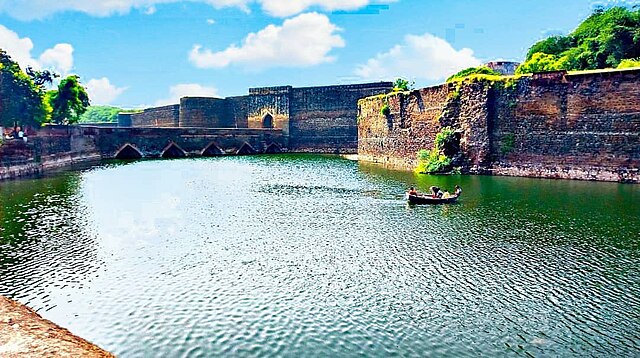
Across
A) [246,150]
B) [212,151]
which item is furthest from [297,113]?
[212,151]

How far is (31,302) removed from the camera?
27.5ft

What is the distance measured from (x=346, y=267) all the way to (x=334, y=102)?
4077 centimetres

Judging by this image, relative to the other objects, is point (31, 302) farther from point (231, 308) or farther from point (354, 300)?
point (354, 300)

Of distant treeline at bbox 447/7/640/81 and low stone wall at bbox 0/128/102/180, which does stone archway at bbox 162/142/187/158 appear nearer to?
low stone wall at bbox 0/128/102/180

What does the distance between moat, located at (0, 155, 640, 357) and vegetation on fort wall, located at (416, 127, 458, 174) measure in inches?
326

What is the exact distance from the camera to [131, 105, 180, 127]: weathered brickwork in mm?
59844

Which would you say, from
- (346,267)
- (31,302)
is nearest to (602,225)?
(346,267)

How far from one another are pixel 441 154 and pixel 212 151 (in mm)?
25141

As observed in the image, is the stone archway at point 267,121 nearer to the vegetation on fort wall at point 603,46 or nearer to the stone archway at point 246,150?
the stone archway at point 246,150

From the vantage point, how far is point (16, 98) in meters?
31.5

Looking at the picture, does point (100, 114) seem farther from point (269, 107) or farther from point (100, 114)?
point (269, 107)

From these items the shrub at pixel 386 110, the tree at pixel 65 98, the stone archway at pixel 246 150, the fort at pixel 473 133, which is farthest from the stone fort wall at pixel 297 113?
the tree at pixel 65 98

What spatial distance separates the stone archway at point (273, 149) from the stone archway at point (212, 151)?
5.19 metres

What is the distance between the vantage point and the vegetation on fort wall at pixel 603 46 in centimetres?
2794
